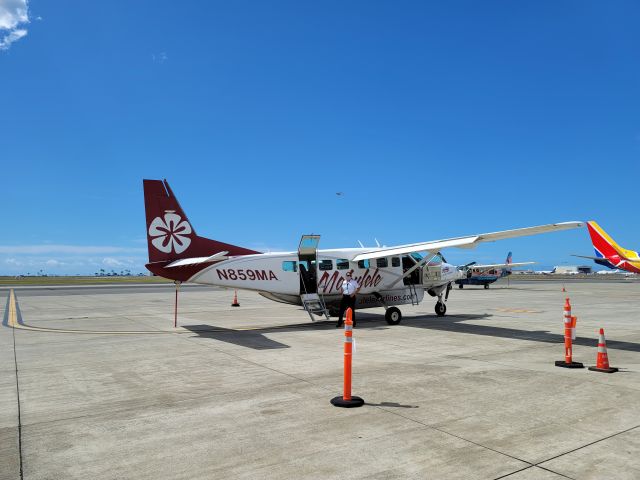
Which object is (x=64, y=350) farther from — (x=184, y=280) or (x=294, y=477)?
(x=294, y=477)

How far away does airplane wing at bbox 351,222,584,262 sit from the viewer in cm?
1231

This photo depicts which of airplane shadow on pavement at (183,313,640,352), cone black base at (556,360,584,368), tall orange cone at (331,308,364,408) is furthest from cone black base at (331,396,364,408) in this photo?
airplane shadow on pavement at (183,313,640,352)

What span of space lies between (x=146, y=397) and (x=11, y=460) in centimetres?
235

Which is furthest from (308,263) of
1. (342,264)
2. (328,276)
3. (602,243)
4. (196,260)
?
(602,243)

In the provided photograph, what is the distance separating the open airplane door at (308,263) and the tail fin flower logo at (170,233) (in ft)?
12.7

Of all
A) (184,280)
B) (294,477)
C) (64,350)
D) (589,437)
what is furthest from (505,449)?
(184,280)

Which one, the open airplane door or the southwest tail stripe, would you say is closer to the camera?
the open airplane door

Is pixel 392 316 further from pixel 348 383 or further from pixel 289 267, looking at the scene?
pixel 348 383

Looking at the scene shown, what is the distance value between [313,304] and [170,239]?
5.37 meters

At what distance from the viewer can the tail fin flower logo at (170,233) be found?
1441 centimetres

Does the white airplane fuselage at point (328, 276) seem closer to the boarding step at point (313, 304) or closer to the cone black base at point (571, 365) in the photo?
the boarding step at point (313, 304)

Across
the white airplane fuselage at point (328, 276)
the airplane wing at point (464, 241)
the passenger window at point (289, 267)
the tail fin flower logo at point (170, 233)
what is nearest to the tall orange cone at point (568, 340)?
the airplane wing at point (464, 241)

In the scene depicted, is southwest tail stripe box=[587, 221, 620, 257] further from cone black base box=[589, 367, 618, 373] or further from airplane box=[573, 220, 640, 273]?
cone black base box=[589, 367, 618, 373]

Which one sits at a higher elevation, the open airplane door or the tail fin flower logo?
A: the tail fin flower logo
